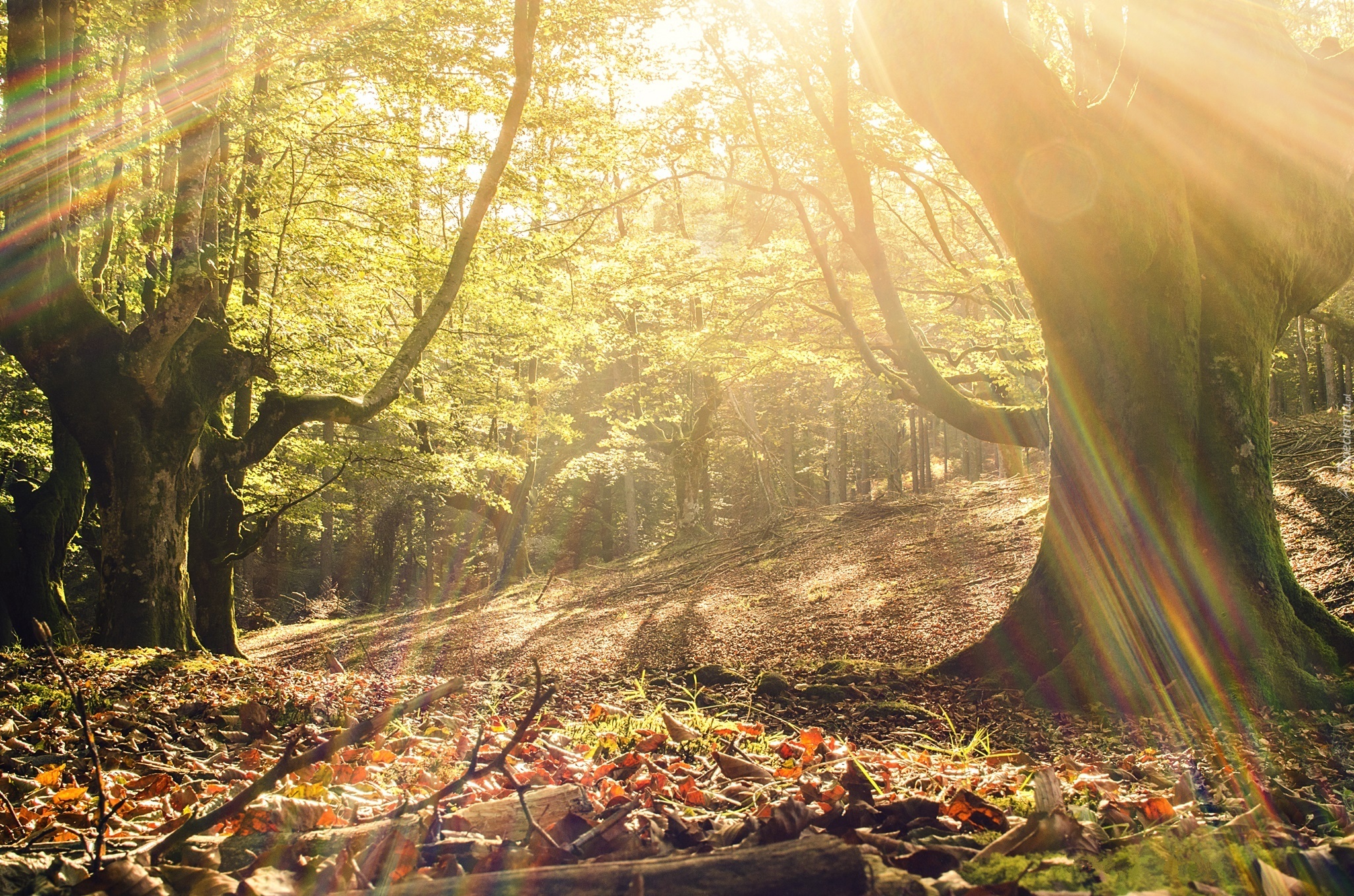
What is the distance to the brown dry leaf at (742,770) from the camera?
2.05 metres

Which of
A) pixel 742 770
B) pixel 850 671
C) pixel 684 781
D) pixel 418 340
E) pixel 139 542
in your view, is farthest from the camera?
pixel 418 340

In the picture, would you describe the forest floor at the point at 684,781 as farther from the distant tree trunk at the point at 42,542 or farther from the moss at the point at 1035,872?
the distant tree trunk at the point at 42,542

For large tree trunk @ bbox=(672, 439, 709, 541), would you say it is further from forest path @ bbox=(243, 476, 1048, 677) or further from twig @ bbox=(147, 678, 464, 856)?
twig @ bbox=(147, 678, 464, 856)

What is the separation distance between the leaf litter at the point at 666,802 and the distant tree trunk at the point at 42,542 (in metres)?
7.84

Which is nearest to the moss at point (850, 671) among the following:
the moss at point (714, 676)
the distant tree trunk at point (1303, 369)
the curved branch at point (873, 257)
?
the moss at point (714, 676)

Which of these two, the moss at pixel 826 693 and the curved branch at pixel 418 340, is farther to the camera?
the curved branch at pixel 418 340

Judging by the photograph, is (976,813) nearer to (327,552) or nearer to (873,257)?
(873,257)

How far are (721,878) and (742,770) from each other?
87 cm

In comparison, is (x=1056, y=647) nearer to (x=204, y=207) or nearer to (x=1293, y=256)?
(x=1293, y=256)

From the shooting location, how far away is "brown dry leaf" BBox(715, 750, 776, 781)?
2052 millimetres

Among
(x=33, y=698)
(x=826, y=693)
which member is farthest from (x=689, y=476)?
(x=33, y=698)

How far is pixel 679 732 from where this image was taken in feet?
8.69

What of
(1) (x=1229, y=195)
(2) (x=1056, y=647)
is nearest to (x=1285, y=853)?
(2) (x=1056, y=647)

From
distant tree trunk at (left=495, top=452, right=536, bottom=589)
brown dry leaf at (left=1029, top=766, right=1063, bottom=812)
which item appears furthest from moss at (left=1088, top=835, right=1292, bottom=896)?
distant tree trunk at (left=495, top=452, right=536, bottom=589)
